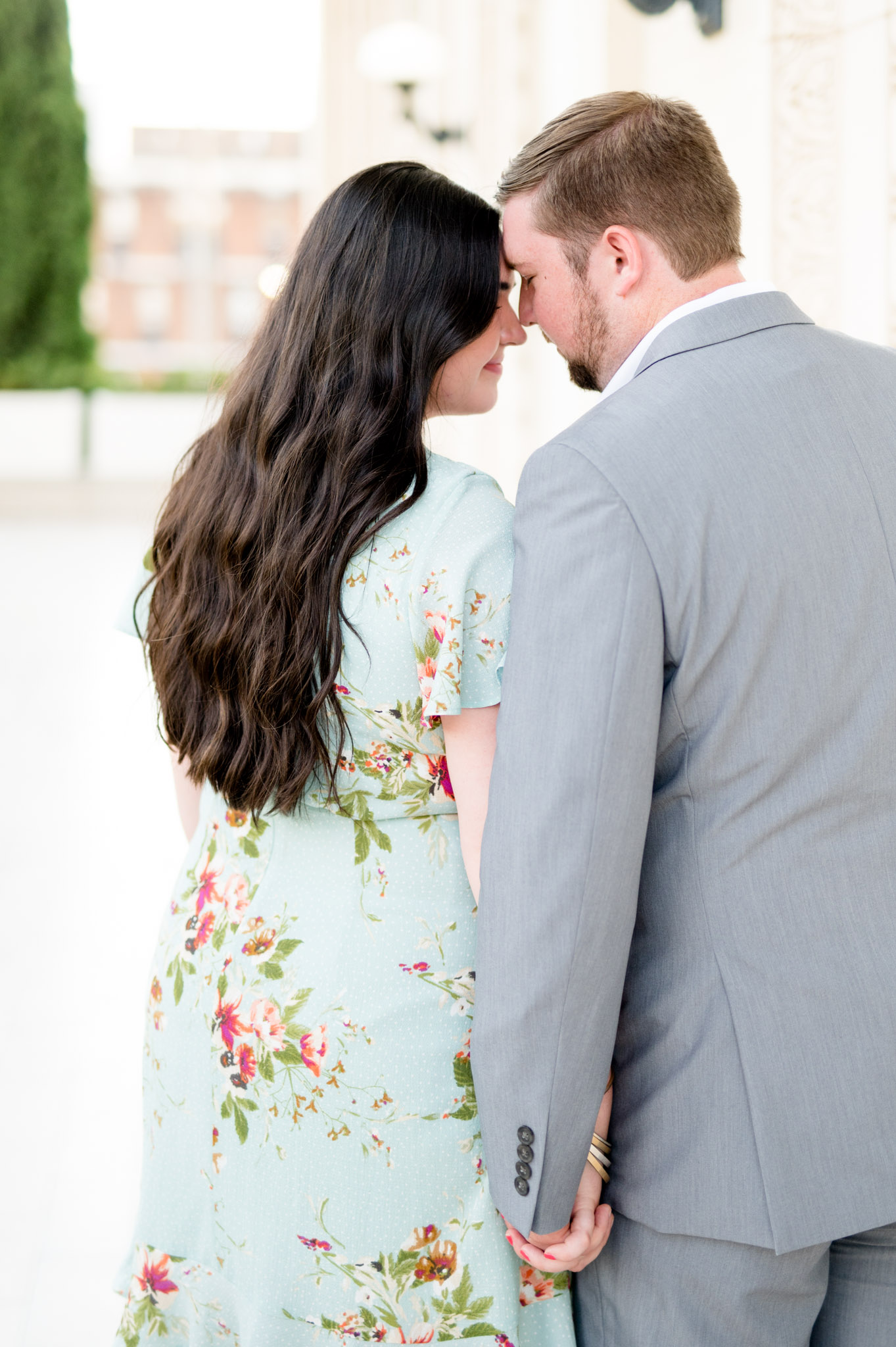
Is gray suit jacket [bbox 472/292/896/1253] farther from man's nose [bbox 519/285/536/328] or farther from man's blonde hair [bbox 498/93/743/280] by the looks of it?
man's nose [bbox 519/285/536/328]

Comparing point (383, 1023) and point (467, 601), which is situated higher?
point (467, 601)

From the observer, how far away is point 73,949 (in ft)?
10.4

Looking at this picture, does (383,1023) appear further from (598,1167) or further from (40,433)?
(40,433)

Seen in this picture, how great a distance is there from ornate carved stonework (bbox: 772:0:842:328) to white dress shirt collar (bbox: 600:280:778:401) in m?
1.51

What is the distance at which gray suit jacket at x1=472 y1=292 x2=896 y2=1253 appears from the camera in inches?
35.9

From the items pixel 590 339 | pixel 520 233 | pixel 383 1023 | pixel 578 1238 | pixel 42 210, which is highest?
pixel 42 210

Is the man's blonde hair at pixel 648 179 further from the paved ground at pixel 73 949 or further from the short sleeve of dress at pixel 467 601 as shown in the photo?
the paved ground at pixel 73 949

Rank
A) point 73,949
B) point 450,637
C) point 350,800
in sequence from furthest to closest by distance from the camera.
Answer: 1. point 73,949
2. point 350,800
3. point 450,637

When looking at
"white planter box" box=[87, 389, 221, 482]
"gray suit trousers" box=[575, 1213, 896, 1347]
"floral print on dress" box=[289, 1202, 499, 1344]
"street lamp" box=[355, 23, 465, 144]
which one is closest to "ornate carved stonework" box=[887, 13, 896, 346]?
"gray suit trousers" box=[575, 1213, 896, 1347]

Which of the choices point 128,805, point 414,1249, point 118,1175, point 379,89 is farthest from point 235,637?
point 379,89

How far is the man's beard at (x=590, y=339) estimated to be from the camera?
1217 millimetres

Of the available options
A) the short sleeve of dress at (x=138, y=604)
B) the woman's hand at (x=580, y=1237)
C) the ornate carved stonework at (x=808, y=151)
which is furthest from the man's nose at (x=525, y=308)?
the ornate carved stonework at (x=808, y=151)

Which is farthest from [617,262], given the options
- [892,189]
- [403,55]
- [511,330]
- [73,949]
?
[403,55]

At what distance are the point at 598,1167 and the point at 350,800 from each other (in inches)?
16.2
